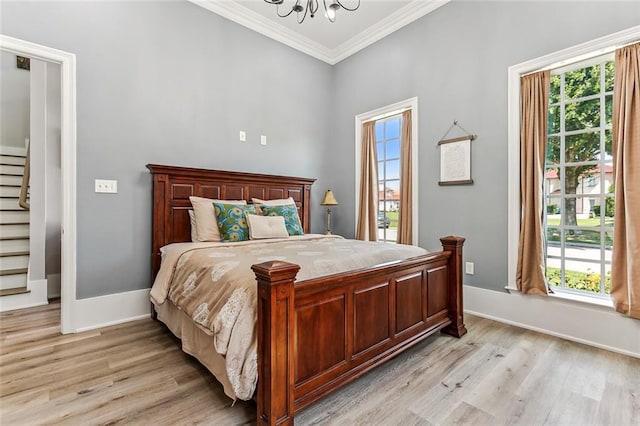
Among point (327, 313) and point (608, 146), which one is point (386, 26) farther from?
point (327, 313)

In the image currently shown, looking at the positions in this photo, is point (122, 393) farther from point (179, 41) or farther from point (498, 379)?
point (179, 41)

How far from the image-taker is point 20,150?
4008 millimetres

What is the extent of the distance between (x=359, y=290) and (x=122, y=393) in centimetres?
145

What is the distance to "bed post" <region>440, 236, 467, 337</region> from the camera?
2443 mm

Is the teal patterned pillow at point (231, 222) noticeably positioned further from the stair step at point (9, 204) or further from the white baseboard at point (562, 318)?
the stair step at point (9, 204)

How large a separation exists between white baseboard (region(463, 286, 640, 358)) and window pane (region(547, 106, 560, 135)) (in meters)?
1.45

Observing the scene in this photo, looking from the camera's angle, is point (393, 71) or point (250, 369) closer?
point (250, 369)

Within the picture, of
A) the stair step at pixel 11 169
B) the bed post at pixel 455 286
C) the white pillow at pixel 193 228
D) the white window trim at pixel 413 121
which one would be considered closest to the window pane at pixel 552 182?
the bed post at pixel 455 286

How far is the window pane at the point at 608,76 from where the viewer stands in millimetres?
2346

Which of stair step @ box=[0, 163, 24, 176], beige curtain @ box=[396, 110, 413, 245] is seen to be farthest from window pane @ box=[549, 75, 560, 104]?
stair step @ box=[0, 163, 24, 176]

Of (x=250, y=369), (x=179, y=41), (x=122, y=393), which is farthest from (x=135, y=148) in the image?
(x=250, y=369)

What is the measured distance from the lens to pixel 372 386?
176 cm

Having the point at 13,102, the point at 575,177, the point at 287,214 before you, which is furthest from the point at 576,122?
the point at 13,102

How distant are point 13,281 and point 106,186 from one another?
5.65 ft
